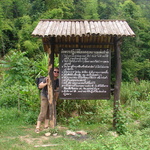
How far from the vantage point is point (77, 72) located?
5.07 meters

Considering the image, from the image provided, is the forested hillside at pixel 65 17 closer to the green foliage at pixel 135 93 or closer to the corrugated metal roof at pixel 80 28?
the green foliage at pixel 135 93

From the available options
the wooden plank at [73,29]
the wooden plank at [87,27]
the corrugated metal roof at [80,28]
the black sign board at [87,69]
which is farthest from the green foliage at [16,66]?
the wooden plank at [87,27]

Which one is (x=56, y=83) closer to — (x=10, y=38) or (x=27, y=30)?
(x=27, y=30)

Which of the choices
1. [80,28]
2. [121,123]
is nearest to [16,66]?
[80,28]

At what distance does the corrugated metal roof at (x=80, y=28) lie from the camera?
445 cm

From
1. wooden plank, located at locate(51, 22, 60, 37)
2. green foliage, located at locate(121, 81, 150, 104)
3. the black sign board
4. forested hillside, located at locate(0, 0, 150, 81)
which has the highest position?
forested hillside, located at locate(0, 0, 150, 81)

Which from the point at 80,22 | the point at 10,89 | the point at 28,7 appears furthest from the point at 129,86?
the point at 28,7

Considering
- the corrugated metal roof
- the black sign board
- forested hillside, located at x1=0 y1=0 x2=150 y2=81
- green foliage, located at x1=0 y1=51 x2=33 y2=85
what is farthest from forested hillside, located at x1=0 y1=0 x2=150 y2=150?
forested hillside, located at x1=0 y1=0 x2=150 y2=81

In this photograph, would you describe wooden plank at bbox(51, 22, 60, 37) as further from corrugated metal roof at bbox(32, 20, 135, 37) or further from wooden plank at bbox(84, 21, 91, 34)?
wooden plank at bbox(84, 21, 91, 34)

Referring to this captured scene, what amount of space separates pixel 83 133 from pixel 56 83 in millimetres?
1563

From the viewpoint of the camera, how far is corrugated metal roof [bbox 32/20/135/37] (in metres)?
4.45

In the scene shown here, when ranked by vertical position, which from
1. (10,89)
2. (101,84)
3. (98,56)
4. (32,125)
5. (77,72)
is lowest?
(32,125)

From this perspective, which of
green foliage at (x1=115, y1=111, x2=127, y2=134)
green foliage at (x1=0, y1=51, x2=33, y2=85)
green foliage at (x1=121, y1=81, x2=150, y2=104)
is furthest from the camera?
green foliage at (x1=121, y1=81, x2=150, y2=104)

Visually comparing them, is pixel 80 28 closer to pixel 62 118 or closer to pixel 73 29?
pixel 73 29
